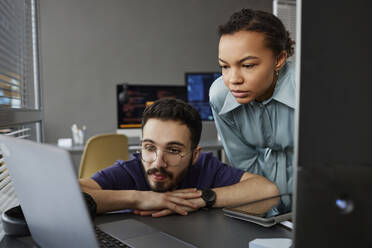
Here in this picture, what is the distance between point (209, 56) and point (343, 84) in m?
4.68

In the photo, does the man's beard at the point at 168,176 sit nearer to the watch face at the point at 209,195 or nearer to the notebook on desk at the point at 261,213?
the watch face at the point at 209,195

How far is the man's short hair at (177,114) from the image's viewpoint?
1.25m

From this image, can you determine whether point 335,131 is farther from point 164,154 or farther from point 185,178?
point 185,178

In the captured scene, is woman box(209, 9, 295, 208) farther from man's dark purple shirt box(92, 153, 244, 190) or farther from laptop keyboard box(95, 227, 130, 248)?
laptop keyboard box(95, 227, 130, 248)

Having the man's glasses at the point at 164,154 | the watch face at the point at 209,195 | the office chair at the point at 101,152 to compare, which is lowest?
the office chair at the point at 101,152

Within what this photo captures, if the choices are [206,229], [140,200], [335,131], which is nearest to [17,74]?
[140,200]

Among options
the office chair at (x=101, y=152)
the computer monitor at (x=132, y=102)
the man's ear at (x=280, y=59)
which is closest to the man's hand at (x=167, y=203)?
the man's ear at (x=280, y=59)

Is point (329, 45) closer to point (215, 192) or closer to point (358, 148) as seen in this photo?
point (358, 148)

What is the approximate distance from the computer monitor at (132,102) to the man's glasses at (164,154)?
1939 millimetres

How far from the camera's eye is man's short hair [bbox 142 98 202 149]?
49.1 inches

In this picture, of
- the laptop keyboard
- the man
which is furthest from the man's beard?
the laptop keyboard

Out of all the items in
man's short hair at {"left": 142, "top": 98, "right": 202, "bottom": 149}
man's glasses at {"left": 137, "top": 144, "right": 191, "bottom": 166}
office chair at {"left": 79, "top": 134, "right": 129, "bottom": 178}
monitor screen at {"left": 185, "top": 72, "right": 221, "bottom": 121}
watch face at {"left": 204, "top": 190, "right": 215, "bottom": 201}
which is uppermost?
monitor screen at {"left": 185, "top": 72, "right": 221, "bottom": 121}

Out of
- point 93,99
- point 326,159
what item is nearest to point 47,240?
point 326,159

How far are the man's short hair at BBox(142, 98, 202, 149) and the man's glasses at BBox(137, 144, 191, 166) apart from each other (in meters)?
0.09
